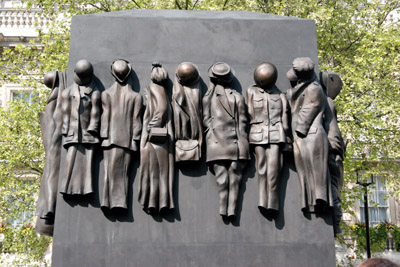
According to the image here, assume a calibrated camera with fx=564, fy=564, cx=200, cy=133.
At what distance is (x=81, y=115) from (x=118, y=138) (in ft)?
2.17

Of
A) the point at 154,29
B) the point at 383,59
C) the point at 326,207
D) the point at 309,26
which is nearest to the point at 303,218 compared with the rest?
the point at 326,207

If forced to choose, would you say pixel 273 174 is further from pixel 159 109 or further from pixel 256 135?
pixel 159 109

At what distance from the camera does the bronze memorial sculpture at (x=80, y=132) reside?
26.7 ft

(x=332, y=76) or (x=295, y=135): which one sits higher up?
(x=332, y=76)

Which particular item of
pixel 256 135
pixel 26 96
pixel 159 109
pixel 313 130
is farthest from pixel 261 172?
pixel 26 96

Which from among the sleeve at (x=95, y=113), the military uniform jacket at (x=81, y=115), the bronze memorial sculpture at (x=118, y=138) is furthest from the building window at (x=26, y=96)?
the bronze memorial sculpture at (x=118, y=138)

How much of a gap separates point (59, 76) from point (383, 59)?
1624 cm

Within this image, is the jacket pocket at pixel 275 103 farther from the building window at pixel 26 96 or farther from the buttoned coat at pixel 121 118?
the building window at pixel 26 96

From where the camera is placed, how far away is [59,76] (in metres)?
9.07

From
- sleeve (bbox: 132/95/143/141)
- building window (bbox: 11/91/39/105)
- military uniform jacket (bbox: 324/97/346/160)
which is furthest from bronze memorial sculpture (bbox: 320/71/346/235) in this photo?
building window (bbox: 11/91/39/105)

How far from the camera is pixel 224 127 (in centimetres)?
825

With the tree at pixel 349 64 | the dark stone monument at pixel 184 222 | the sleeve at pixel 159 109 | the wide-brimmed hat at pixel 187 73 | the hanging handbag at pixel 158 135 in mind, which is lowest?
the dark stone monument at pixel 184 222

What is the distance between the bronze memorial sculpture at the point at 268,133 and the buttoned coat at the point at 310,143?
0.18 m

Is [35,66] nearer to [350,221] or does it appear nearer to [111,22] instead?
[111,22]
